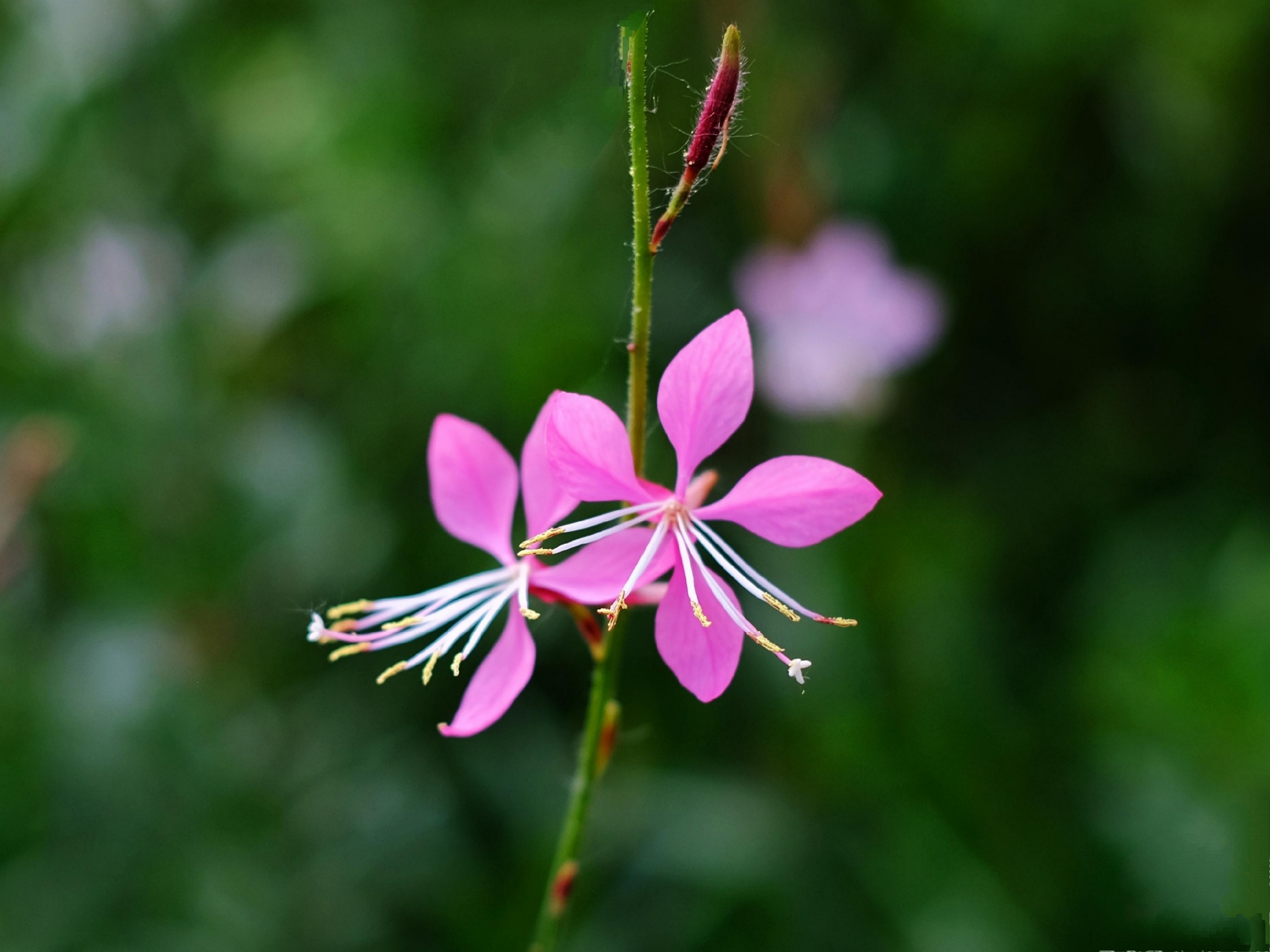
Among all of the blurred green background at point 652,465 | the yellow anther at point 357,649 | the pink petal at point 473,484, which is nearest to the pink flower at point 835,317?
the blurred green background at point 652,465

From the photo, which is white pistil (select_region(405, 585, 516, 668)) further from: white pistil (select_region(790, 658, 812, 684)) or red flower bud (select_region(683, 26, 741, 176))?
red flower bud (select_region(683, 26, 741, 176))

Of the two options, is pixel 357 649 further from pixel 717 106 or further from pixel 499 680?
pixel 717 106

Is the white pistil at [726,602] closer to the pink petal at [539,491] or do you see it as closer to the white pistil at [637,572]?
the white pistil at [637,572]

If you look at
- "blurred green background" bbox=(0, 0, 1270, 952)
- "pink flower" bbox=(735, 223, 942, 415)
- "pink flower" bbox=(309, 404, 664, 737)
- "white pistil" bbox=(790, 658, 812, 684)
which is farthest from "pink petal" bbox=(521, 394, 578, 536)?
"pink flower" bbox=(735, 223, 942, 415)

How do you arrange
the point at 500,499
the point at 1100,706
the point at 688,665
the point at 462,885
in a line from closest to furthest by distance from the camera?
the point at 688,665
the point at 500,499
the point at 462,885
the point at 1100,706

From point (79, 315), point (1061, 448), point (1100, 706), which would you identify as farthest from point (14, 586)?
point (1061, 448)

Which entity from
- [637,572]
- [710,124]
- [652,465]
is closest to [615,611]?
[637,572]

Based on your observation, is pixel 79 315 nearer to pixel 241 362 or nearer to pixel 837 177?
pixel 241 362
